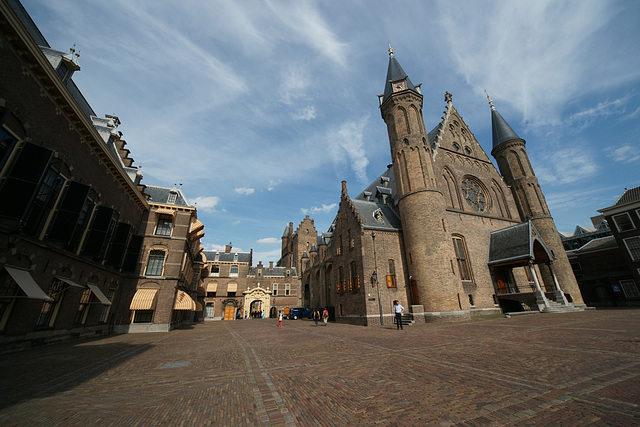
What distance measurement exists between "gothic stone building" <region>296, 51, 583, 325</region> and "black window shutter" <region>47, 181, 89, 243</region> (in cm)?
1755

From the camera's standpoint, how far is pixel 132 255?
18859mm

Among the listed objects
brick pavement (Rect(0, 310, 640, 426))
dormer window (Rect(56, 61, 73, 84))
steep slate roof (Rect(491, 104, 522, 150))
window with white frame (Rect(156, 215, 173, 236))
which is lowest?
brick pavement (Rect(0, 310, 640, 426))

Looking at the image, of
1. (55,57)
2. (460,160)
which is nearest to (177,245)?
(55,57)

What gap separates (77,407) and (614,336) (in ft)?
46.9

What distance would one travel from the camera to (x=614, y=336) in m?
8.27

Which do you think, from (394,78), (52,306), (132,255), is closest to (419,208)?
(394,78)

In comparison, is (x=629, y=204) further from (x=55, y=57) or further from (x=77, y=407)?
(x=55, y=57)

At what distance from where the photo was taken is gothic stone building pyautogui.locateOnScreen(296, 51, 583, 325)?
65.3ft

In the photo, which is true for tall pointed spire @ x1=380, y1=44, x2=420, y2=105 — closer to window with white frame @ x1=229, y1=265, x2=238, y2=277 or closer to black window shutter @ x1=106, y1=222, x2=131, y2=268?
black window shutter @ x1=106, y1=222, x2=131, y2=268

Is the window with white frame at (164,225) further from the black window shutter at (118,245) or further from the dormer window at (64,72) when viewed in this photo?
the dormer window at (64,72)

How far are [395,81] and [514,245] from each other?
18791mm

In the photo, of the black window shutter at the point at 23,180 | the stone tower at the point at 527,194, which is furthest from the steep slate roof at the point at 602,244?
the black window shutter at the point at 23,180

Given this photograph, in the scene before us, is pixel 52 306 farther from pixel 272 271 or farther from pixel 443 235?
pixel 272 271

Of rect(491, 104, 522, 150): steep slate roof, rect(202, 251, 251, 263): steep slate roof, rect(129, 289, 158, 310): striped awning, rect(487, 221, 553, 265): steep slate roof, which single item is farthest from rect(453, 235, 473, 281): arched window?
rect(202, 251, 251, 263): steep slate roof
